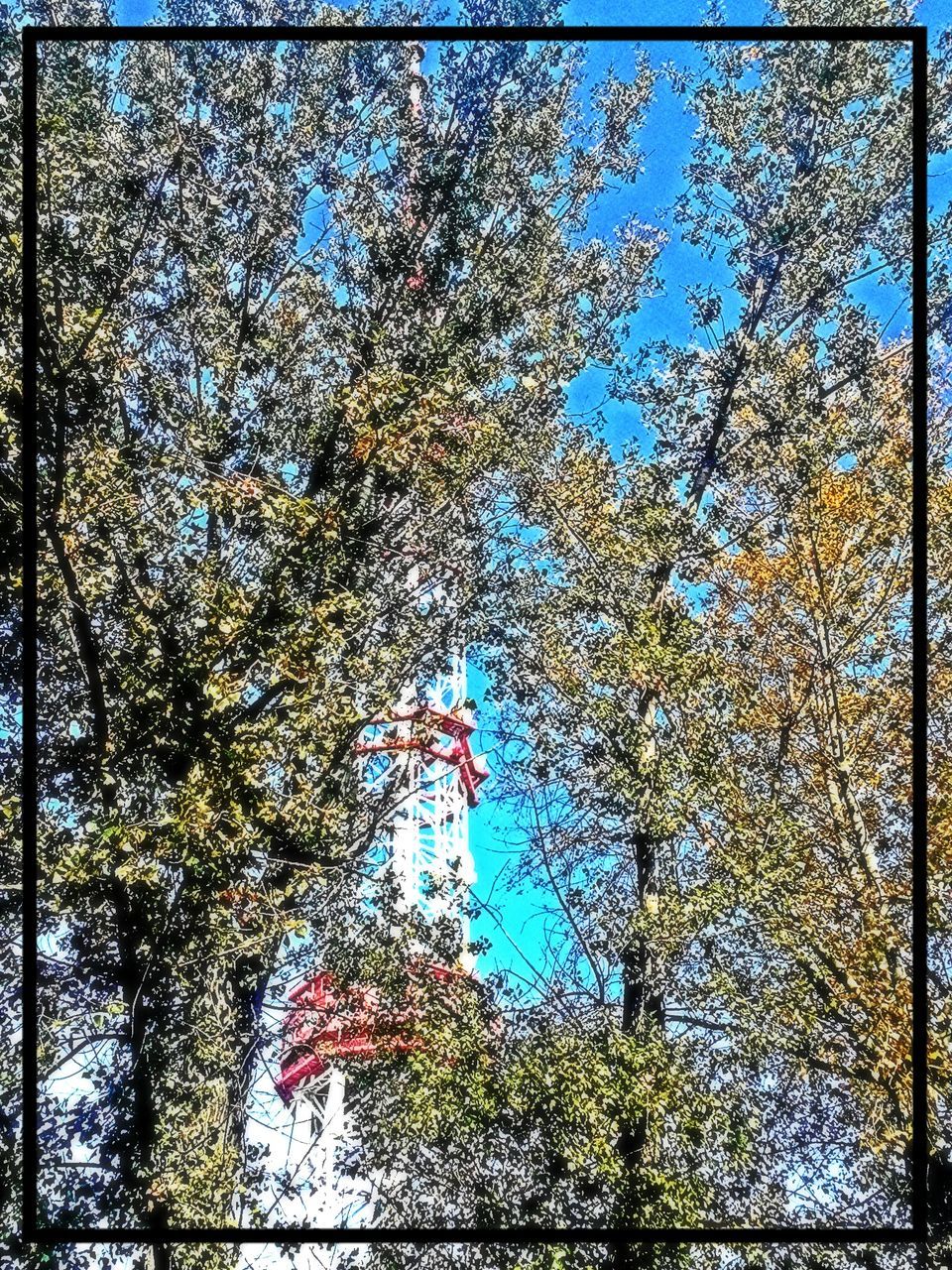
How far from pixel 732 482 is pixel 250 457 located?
1758 mm

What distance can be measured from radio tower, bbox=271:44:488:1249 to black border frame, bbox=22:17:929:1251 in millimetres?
174

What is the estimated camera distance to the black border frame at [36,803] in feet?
9.41

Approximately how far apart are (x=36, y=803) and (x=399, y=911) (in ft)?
3.87

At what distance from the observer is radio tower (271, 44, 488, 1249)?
3.01m

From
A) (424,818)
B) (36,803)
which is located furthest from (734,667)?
(36,803)

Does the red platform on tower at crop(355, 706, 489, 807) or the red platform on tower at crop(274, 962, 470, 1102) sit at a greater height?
the red platform on tower at crop(355, 706, 489, 807)

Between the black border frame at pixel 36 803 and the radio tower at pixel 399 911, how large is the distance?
6.8 inches

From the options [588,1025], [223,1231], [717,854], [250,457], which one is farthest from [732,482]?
[223,1231]

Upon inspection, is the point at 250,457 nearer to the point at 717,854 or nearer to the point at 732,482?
the point at 732,482

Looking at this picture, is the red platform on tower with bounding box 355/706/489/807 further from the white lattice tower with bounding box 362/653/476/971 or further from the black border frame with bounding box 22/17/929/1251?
the black border frame with bounding box 22/17/929/1251

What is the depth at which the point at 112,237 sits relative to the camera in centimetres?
329

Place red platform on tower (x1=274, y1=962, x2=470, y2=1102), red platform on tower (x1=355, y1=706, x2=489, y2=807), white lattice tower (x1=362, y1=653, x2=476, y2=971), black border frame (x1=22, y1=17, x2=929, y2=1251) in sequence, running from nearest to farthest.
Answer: black border frame (x1=22, y1=17, x2=929, y2=1251), red platform on tower (x1=274, y1=962, x2=470, y2=1102), white lattice tower (x1=362, y1=653, x2=476, y2=971), red platform on tower (x1=355, y1=706, x2=489, y2=807)

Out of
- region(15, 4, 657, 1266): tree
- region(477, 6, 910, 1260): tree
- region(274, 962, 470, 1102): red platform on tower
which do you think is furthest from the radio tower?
region(477, 6, 910, 1260): tree

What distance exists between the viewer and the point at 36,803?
3.08m
